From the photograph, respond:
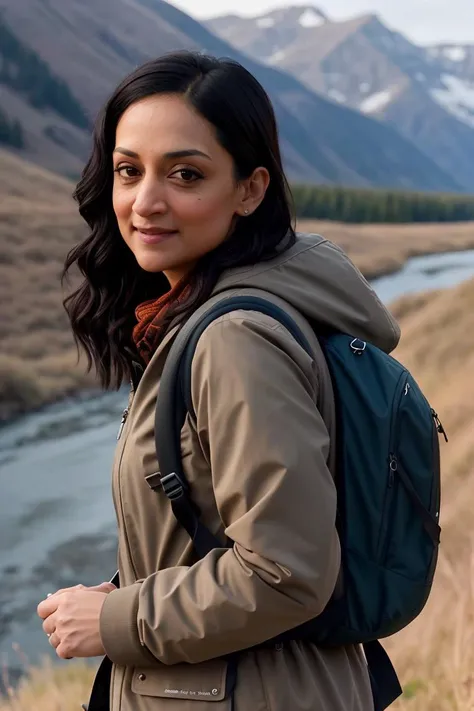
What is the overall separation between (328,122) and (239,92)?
166 m

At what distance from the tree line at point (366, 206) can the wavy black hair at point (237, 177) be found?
52366 mm

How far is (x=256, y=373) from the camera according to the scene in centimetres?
117

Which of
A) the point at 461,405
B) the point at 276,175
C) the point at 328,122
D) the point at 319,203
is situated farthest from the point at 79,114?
the point at 328,122

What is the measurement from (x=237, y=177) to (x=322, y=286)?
0.78 ft

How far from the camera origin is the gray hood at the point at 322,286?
4.35 ft

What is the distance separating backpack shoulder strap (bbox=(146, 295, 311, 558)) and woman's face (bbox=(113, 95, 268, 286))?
199 millimetres

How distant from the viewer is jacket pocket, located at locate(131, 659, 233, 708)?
126 cm

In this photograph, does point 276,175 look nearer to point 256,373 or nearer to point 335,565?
point 256,373

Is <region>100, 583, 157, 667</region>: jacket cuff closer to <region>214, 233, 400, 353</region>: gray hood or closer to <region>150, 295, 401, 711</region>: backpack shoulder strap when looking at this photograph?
<region>150, 295, 401, 711</region>: backpack shoulder strap

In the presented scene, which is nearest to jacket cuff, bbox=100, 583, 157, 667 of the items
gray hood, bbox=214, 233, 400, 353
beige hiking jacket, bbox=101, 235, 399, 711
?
beige hiking jacket, bbox=101, 235, 399, 711

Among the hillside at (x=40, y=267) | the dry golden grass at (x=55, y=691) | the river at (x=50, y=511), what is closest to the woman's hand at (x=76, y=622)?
the hillside at (x=40, y=267)

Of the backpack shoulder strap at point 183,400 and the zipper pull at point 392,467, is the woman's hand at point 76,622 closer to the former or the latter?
the backpack shoulder strap at point 183,400

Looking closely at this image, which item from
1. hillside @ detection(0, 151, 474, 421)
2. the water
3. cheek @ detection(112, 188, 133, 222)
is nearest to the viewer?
cheek @ detection(112, 188, 133, 222)

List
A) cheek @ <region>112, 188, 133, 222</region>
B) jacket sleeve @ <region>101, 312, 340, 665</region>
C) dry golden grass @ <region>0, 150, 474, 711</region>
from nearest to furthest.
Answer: jacket sleeve @ <region>101, 312, 340, 665</region> → cheek @ <region>112, 188, 133, 222</region> → dry golden grass @ <region>0, 150, 474, 711</region>
